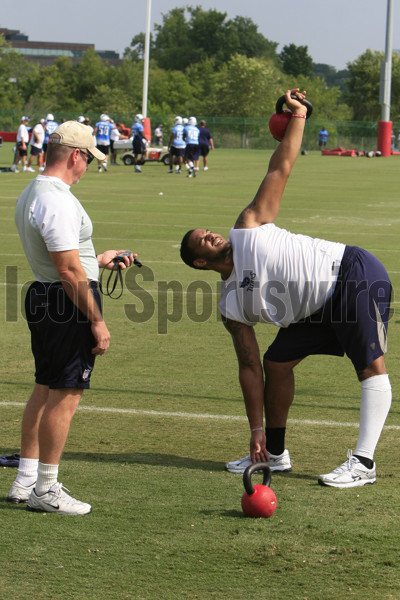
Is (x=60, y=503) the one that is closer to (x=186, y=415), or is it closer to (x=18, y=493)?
(x=18, y=493)

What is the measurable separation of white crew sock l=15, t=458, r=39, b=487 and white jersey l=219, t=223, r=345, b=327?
1387 mm

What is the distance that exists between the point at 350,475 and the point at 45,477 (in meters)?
1.68

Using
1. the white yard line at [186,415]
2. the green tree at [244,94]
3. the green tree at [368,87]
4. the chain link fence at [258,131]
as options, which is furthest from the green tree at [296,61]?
the white yard line at [186,415]

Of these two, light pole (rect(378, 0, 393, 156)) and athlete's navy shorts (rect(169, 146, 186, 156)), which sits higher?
light pole (rect(378, 0, 393, 156))

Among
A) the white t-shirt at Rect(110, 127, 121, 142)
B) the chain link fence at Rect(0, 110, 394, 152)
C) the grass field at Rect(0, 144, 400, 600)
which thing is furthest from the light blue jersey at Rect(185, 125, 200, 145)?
the chain link fence at Rect(0, 110, 394, 152)

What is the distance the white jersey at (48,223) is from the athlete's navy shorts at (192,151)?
28570 millimetres

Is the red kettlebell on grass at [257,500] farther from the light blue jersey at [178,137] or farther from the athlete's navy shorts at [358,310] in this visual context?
the light blue jersey at [178,137]

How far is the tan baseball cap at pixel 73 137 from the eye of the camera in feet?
14.6

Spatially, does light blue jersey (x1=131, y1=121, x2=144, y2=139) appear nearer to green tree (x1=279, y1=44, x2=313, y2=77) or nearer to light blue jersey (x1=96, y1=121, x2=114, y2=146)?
light blue jersey (x1=96, y1=121, x2=114, y2=146)

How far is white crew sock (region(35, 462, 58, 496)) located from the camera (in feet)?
14.9

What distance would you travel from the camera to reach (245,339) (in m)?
5.07

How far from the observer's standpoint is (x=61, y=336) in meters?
4.47

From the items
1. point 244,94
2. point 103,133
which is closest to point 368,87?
point 244,94

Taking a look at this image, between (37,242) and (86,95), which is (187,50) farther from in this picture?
(37,242)
